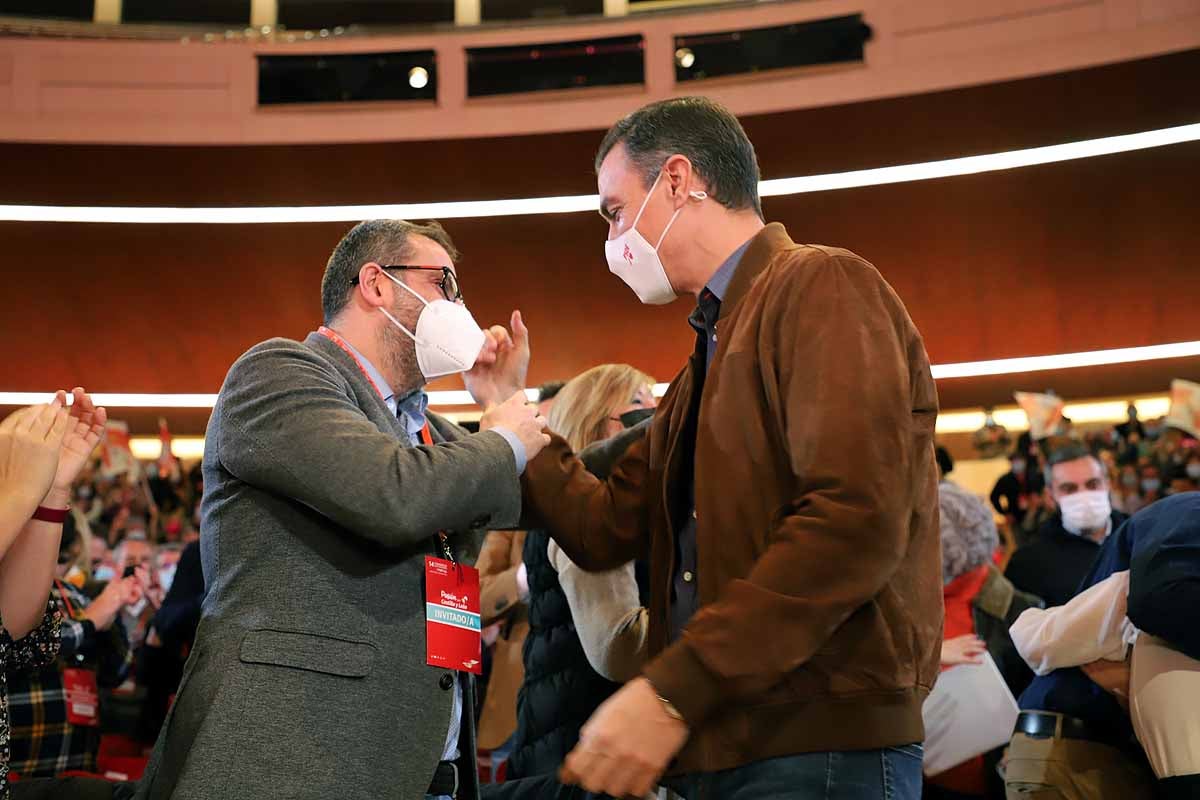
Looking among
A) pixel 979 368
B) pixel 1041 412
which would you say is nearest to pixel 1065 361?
pixel 979 368

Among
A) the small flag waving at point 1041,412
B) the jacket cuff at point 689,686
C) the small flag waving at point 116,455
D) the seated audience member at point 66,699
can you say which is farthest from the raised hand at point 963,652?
the small flag waving at point 116,455

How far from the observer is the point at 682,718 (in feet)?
4.50

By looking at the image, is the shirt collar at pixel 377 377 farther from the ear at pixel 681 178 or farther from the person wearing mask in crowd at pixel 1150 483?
the person wearing mask in crowd at pixel 1150 483

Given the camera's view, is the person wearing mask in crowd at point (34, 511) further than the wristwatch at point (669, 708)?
Yes

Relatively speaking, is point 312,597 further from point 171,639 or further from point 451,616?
point 171,639

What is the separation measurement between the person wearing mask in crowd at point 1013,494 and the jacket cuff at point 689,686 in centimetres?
494

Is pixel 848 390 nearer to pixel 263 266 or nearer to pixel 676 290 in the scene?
pixel 676 290

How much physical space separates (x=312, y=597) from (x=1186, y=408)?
4865 mm

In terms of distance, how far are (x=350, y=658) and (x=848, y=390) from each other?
32.4 inches

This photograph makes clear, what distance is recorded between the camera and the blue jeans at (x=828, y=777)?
4.68 ft

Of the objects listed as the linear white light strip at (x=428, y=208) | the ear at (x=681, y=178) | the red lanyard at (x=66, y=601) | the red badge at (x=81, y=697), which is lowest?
the red badge at (x=81, y=697)

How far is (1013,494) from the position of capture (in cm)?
601

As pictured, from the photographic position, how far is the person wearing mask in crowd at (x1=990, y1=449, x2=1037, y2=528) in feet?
19.6

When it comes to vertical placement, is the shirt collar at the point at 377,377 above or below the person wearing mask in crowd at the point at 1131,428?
above
